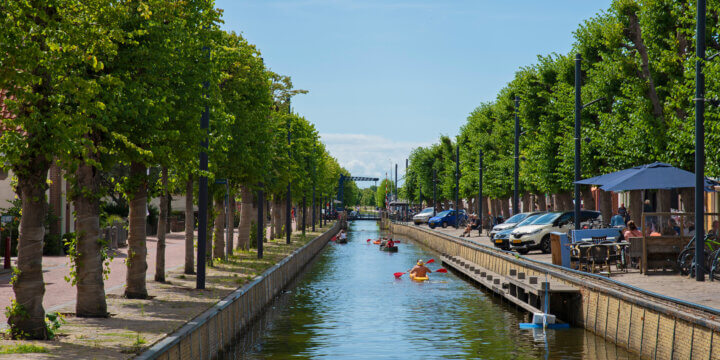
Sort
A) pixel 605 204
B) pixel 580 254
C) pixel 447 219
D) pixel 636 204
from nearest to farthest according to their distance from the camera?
pixel 580 254 → pixel 636 204 → pixel 605 204 → pixel 447 219

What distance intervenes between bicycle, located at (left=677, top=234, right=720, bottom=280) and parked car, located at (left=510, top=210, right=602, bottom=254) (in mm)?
11123

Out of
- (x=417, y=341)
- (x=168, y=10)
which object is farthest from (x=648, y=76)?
(x=168, y=10)

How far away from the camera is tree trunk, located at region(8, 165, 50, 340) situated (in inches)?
492

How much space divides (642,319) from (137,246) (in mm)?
11261

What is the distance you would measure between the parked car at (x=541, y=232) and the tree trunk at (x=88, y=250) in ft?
68.1

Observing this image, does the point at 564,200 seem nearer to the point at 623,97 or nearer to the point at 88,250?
the point at 623,97

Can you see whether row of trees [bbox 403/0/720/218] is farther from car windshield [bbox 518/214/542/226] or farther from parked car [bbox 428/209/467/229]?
parked car [bbox 428/209/467/229]

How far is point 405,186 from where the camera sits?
431ft

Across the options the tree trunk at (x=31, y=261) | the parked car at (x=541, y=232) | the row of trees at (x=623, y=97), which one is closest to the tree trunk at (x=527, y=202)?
the row of trees at (x=623, y=97)

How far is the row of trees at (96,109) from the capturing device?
11461 mm

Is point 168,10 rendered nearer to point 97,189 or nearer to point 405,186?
point 97,189

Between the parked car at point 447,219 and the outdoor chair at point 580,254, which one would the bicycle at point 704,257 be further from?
the parked car at point 447,219

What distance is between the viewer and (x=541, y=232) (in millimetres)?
32938

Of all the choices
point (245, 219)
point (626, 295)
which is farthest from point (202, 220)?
point (245, 219)
